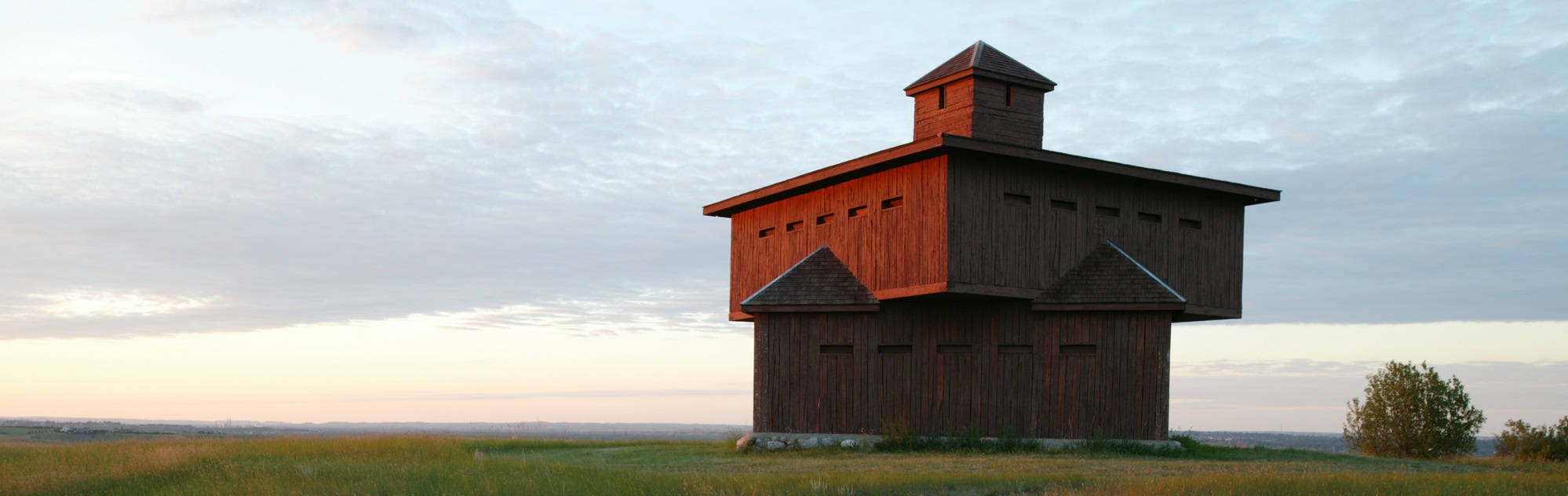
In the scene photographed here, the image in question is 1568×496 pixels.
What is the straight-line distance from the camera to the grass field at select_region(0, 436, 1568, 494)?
1680 cm

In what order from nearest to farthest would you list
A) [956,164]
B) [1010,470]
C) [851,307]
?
[1010,470] < [956,164] < [851,307]

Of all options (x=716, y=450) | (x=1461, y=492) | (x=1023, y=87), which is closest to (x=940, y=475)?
(x=1461, y=492)

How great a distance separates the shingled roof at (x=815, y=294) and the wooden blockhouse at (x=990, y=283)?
0.04 metres

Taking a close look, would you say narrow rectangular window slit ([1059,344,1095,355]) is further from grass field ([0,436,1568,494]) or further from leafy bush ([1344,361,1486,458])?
leafy bush ([1344,361,1486,458])

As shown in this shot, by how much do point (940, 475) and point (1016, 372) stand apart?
8.63m

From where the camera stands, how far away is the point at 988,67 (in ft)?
93.1

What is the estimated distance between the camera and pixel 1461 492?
52.5 ft

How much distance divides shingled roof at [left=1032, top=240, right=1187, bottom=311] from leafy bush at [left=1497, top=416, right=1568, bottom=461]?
16.0 metres

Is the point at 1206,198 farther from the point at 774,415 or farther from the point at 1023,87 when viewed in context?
the point at 774,415

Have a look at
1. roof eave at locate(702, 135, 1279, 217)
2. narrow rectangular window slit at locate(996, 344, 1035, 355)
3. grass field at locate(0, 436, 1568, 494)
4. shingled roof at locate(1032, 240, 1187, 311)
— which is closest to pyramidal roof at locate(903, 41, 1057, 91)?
roof eave at locate(702, 135, 1279, 217)

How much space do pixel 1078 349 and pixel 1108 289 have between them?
4.75 feet

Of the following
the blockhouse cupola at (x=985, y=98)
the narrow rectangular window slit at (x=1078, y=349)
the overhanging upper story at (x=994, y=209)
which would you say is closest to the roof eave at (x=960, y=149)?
the overhanging upper story at (x=994, y=209)

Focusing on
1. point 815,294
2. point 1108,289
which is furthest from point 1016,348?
point 815,294

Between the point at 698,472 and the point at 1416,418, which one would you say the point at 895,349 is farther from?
the point at 1416,418
